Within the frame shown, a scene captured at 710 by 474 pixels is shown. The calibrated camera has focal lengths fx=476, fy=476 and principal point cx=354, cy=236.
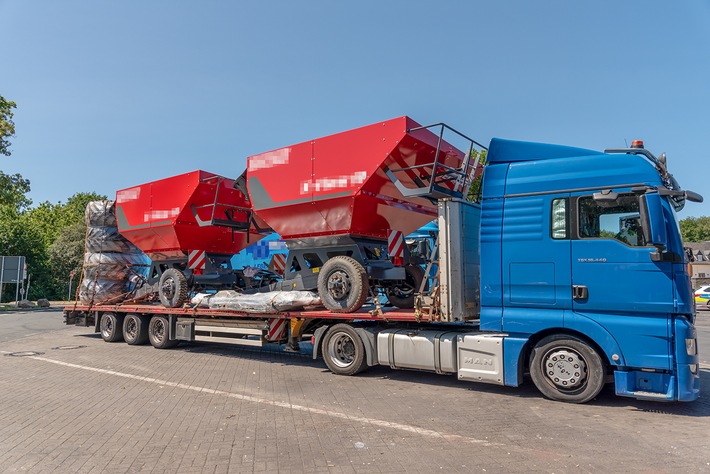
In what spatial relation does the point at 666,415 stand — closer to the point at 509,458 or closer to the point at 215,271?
the point at 509,458

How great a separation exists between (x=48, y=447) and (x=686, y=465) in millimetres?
5858

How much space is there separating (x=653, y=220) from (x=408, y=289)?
4.74 metres

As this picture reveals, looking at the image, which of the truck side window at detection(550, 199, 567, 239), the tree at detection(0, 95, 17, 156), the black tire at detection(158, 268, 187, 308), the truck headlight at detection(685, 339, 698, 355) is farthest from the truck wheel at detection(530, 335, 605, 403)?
the tree at detection(0, 95, 17, 156)

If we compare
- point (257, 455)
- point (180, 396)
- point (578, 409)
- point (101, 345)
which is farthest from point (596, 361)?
point (101, 345)

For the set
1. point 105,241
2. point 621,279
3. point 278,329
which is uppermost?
point 105,241

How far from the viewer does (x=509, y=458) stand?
422cm

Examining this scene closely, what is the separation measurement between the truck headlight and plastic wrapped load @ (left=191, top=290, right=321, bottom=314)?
5505 millimetres

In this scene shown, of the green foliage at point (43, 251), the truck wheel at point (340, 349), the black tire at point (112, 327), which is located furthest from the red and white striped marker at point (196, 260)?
the green foliage at point (43, 251)

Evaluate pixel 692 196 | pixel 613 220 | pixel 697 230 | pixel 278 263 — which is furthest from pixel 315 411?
pixel 697 230

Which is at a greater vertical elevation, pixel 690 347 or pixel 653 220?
pixel 653 220

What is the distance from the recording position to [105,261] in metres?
13.2

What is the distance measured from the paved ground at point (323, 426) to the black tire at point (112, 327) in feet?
14.1

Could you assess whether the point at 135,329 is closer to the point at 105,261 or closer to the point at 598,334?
the point at 105,261

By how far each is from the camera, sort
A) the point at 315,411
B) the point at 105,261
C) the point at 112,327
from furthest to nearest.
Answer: the point at 105,261 < the point at 112,327 < the point at 315,411
